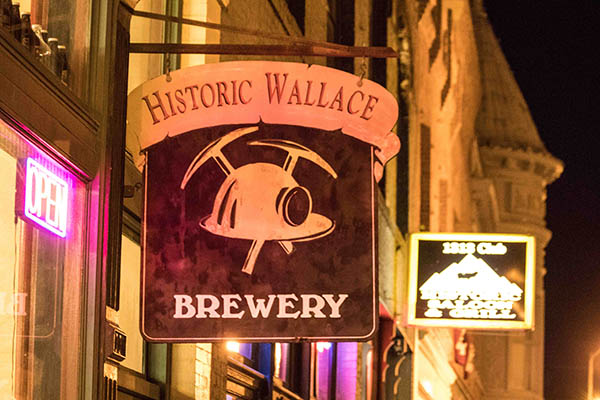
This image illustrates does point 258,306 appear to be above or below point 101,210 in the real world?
below

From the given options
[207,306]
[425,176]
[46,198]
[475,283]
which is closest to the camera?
[46,198]

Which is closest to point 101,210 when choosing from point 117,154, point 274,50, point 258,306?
point 117,154

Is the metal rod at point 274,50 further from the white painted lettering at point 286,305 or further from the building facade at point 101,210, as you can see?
the white painted lettering at point 286,305

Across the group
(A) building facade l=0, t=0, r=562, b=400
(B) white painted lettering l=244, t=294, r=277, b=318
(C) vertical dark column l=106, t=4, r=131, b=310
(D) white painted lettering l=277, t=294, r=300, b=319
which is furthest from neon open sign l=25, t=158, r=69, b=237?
(D) white painted lettering l=277, t=294, r=300, b=319

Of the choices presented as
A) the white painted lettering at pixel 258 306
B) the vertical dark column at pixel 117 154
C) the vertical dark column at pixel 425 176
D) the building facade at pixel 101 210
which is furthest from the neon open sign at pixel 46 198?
the vertical dark column at pixel 425 176

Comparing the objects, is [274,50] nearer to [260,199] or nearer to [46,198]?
[260,199]

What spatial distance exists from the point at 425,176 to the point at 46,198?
22.5 metres

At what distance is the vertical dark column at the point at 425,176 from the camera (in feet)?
94.8

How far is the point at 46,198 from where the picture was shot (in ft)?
23.8

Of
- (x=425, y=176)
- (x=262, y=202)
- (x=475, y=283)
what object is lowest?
(x=262, y=202)

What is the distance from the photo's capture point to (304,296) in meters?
7.93

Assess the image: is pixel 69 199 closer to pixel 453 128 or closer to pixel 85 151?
pixel 85 151

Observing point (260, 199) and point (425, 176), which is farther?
point (425, 176)

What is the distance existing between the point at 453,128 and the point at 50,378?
31342 mm
